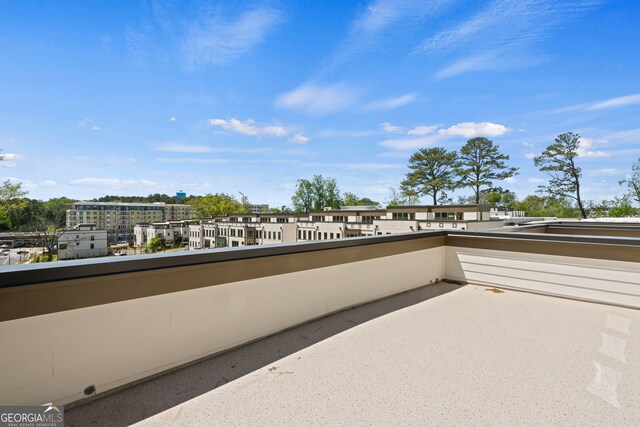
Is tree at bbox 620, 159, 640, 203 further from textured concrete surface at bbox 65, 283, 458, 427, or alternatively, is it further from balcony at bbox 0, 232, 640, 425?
textured concrete surface at bbox 65, 283, 458, 427

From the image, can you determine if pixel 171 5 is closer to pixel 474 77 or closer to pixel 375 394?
pixel 375 394

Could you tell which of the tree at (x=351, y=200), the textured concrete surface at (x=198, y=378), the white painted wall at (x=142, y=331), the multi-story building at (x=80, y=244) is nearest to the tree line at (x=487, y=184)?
the multi-story building at (x=80, y=244)

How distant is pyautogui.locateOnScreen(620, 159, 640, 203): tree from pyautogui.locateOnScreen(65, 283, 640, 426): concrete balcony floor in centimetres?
2874

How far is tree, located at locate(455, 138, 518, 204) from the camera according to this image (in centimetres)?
2784

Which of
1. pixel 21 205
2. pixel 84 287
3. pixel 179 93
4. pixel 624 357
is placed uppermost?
pixel 179 93

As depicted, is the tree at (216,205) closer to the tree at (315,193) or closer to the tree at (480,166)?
the tree at (315,193)

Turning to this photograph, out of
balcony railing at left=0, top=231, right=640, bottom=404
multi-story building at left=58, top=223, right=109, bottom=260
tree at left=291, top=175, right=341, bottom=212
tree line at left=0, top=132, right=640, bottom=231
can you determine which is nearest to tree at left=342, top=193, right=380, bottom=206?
tree at left=291, top=175, right=341, bottom=212

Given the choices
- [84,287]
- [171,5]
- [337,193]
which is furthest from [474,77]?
[337,193]

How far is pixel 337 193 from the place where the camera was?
50.2 metres

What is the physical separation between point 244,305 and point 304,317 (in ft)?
2.09

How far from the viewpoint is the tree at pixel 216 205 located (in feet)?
185

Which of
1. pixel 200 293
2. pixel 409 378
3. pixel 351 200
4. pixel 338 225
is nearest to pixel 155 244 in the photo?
pixel 338 225

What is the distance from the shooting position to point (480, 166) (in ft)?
93.8

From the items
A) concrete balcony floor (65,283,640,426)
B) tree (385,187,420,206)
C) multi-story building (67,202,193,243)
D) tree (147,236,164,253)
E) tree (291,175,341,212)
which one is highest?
tree (291,175,341,212)
